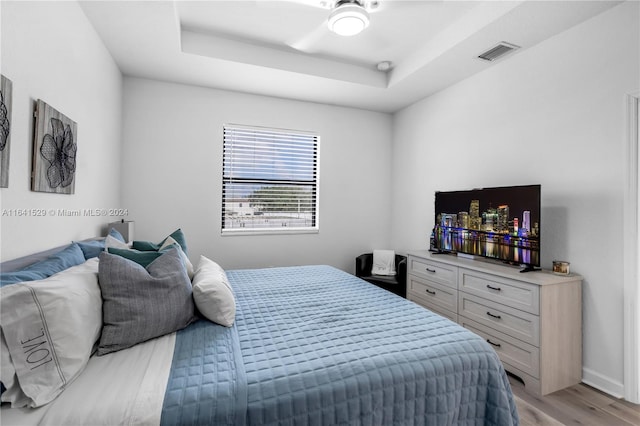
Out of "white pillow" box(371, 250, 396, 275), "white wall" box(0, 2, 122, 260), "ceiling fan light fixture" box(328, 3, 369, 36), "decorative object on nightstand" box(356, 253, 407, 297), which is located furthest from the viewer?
"white pillow" box(371, 250, 396, 275)

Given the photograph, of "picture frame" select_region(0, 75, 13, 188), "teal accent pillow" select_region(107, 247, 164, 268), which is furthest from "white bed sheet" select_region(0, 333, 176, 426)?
"picture frame" select_region(0, 75, 13, 188)

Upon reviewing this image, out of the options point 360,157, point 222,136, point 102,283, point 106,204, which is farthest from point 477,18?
point 106,204

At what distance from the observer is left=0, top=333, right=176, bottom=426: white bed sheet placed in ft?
2.92

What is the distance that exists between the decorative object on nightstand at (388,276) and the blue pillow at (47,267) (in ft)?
9.28

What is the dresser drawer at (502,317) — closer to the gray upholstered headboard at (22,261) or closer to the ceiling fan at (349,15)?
the ceiling fan at (349,15)

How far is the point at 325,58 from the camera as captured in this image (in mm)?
3240

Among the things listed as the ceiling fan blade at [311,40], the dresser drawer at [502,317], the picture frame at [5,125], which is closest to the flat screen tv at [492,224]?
the dresser drawer at [502,317]

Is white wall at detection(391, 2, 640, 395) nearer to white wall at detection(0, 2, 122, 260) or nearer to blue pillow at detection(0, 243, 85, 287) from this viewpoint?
blue pillow at detection(0, 243, 85, 287)


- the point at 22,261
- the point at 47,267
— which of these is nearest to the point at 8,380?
the point at 47,267

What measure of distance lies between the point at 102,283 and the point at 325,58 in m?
2.95

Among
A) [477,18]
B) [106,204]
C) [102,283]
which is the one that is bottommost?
[102,283]

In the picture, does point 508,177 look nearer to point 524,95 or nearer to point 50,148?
point 524,95

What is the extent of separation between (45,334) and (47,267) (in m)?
0.48

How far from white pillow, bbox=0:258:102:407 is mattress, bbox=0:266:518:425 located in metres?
0.05
